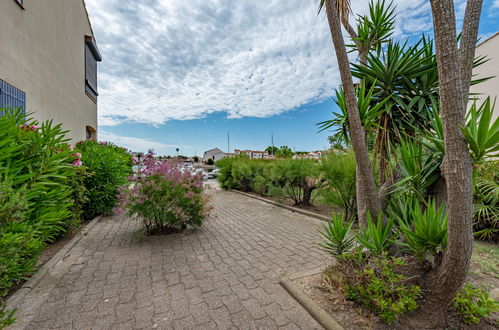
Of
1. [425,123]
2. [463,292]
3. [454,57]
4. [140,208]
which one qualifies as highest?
[454,57]

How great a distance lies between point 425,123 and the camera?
8.27 ft

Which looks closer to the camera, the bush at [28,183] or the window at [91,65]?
the bush at [28,183]

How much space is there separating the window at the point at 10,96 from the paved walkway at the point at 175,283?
154 inches

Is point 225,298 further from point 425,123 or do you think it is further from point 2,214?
point 425,123

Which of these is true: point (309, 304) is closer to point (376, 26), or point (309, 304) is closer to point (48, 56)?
point (376, 26)

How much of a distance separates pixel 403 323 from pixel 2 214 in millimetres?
3343

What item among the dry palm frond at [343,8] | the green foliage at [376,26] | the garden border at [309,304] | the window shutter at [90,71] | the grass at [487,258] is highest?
the window shutter at [90,71]

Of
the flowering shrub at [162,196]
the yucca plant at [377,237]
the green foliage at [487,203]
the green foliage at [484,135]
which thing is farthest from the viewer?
the green foliage at [487,203]

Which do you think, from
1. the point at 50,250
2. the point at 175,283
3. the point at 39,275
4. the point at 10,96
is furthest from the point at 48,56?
the point at 175,283

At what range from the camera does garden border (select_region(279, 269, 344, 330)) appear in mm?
1906

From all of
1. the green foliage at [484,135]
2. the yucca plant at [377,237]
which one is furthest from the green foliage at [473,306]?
the green foliage at [484,135]

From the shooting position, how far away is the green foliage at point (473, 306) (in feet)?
5.66

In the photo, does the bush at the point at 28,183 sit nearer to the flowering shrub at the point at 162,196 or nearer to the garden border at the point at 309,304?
the flowering shrub at the point at 162,196

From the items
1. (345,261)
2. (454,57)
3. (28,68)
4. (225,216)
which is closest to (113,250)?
(225,216)
